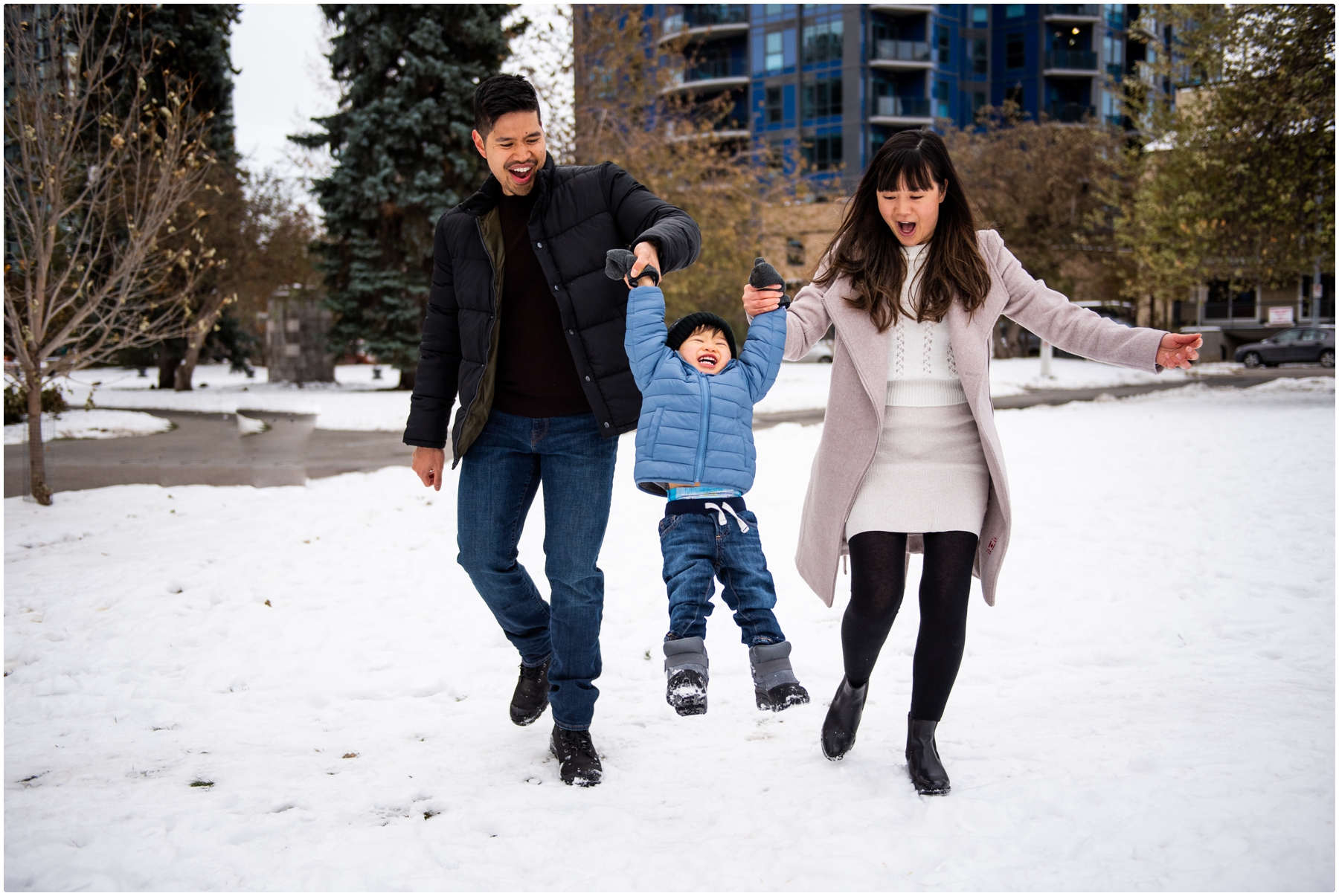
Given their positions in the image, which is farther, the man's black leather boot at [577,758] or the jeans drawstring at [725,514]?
the man's black leather boot at [577,758]

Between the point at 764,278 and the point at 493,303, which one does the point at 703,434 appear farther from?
the point at 493,303

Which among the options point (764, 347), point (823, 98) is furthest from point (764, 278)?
point (823, 98)

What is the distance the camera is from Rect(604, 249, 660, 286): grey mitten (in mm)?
3021

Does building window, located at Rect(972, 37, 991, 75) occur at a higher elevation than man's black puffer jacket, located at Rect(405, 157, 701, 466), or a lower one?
higher

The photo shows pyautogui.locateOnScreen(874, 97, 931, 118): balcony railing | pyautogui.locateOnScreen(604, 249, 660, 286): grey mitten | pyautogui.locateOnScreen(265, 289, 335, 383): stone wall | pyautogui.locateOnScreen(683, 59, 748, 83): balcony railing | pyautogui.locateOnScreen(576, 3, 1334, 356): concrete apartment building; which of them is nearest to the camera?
pyautogui.locateOnScreen(604, 249, 660, 286): grey mitten

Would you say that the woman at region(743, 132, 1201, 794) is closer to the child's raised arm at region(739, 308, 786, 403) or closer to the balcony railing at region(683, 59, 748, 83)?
the child's raised arm at region(739, 308, 786, 403)

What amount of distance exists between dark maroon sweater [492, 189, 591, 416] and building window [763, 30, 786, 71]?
55690 millimetres

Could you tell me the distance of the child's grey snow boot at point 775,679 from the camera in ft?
9.62

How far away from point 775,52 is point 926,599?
2223 inches

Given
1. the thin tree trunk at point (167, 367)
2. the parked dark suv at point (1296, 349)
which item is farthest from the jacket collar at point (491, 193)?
the parked dark suv at point (1296, 349)

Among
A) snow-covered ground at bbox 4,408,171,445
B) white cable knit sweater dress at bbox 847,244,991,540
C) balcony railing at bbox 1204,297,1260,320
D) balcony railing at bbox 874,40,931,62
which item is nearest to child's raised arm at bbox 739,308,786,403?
white cable knit sweater dress at bbox 847,244,991,540

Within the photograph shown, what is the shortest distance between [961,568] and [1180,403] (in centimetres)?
1748

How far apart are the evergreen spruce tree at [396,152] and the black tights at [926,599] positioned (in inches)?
866

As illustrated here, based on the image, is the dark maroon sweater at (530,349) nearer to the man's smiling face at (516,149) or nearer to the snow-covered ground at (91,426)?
the man's smiling face at (516,149)
